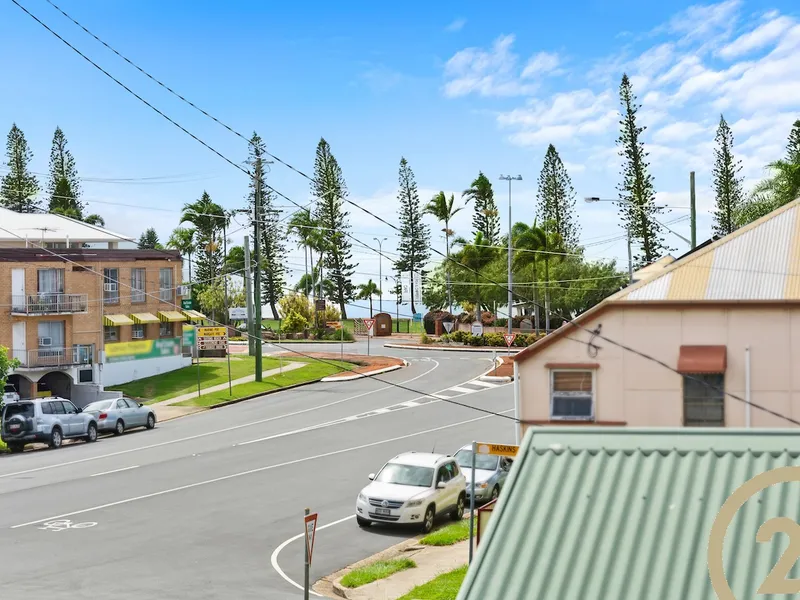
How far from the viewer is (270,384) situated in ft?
163

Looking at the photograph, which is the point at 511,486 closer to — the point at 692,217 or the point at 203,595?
the point at 203,595

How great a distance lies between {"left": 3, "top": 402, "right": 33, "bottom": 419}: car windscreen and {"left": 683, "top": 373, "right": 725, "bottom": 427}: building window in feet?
76.1

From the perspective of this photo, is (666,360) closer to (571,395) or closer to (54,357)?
(571,395)

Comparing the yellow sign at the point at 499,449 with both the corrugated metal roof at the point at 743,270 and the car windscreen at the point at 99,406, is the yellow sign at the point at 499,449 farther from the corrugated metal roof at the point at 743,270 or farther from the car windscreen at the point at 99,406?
the car windscreen at the point at 99,406

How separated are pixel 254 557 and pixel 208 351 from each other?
4581 centimetres

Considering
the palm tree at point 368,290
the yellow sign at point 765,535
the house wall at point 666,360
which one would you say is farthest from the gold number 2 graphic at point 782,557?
the palm tree at point 368,290

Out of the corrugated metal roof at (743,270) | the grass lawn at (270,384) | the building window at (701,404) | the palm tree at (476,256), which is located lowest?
the grass lawn at (270,384)

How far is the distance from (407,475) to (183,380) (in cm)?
3082

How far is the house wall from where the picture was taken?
18078 mm

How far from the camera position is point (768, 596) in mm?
5820

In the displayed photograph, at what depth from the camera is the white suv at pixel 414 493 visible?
21.1m

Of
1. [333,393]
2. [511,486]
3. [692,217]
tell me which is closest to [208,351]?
[333,393]

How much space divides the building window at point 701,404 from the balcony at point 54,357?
35.0 m

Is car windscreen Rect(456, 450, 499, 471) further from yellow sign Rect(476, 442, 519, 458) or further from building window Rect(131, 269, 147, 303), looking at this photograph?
building window Rect(131, 269, 147, 303)
